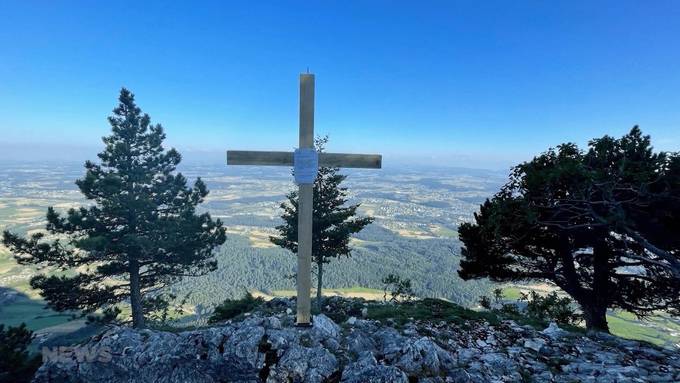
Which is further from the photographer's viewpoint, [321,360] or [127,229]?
[127,229]

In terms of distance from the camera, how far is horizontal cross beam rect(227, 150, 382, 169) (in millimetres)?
7156

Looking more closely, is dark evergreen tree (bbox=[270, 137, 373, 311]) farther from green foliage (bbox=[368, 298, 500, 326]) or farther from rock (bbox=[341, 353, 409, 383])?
rock (bbox=[341, 353, 409, 383])

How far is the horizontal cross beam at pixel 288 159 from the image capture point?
7.16 meters

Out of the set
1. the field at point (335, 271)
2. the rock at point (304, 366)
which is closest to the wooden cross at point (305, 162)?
the rock at point (304, 366)

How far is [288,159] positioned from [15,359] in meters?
12.1

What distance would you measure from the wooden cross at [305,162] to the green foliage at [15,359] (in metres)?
9.64

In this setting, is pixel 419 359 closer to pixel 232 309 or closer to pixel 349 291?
pixel 232 309

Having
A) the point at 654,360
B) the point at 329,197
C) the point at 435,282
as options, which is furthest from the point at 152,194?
the point at 435,282

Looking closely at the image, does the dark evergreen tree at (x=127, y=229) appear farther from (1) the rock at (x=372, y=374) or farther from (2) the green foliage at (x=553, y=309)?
(2) the green foliage at (x=553, y=309)

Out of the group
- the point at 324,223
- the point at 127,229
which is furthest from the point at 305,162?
the point at 127,229

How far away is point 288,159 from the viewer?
23.3 ft

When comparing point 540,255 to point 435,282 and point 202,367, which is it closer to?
point 202,367

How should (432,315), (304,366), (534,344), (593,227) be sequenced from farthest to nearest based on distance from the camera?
A: 1. (432,315)
2. (593,227)
3. (534,344)
4. (304,366)

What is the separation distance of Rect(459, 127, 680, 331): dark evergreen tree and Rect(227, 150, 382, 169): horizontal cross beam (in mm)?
4553
